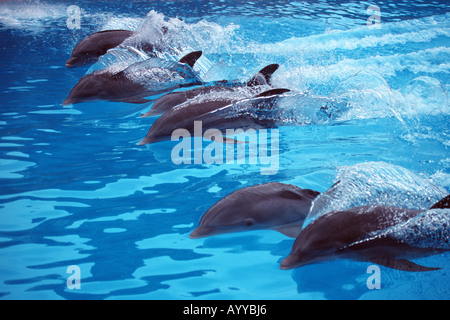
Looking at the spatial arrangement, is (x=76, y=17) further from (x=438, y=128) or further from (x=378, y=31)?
(x=438, y=128)

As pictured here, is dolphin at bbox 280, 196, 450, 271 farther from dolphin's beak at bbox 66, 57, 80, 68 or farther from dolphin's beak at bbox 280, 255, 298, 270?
dolphin's beak at bbox 66, 57, 80, 68

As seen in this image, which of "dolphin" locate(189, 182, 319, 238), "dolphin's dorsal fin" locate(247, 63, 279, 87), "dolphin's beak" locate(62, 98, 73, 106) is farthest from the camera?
"dolphin's beak" locate(62, 98, 73, 106)

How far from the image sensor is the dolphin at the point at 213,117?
17.1 ft

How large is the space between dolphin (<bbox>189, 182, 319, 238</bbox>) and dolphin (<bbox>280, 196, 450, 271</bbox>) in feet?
1.17

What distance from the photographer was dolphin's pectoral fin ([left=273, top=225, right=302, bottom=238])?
3.35m

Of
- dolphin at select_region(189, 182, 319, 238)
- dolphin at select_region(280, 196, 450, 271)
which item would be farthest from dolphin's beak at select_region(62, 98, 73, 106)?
dolphin at select_region(280, 196, 450, 271)

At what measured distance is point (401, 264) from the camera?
2939 millimetres

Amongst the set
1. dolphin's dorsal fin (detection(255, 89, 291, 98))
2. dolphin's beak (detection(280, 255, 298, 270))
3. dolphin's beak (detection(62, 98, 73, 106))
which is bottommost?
dolphin's beak (detection(280, 255, 298, 270))

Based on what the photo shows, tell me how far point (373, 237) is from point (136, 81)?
15.5ft

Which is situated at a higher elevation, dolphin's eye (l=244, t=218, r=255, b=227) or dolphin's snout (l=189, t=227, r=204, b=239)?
dolphin's eye (l=244, t=218, r=255, b=227)

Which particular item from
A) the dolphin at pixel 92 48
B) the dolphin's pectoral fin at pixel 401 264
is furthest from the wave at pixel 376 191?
the dolphin at pixel 92 48

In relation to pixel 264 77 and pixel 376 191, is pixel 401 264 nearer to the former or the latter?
pixel 376 191

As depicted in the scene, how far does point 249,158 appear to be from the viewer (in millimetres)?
4766

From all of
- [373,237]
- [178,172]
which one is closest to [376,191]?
[373,237]
